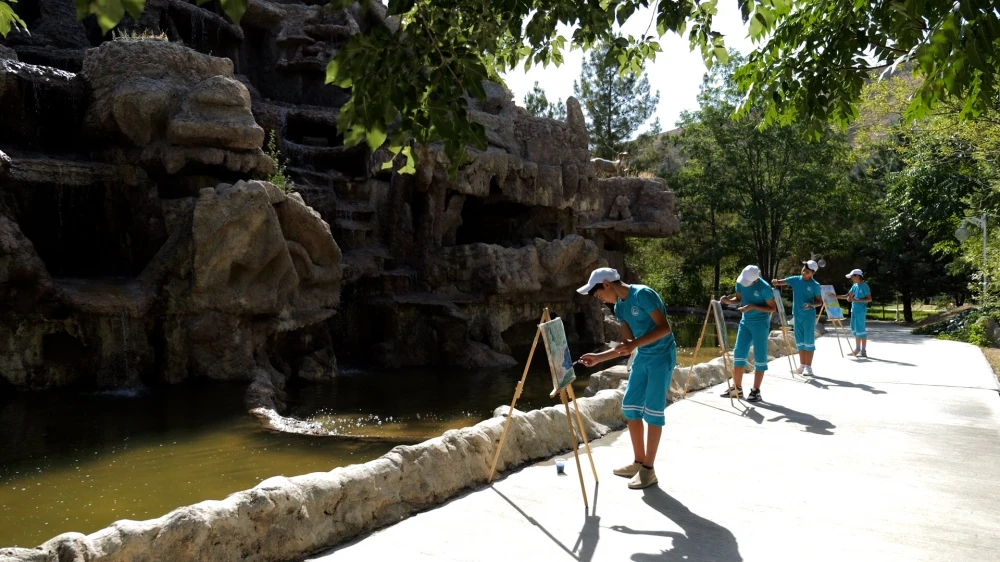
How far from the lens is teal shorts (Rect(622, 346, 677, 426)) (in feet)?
18.7

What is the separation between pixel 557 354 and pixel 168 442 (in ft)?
23.8

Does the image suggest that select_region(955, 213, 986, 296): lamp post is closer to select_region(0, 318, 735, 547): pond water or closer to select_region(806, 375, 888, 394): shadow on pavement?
select_region(806, 375, 888, 394): shadow on pavement

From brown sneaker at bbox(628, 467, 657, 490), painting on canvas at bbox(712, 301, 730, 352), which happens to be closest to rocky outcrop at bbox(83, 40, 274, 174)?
painting on canvas at bbox(712, 301, 730, 352)


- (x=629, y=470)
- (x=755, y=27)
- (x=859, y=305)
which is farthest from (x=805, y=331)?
(x=755, y=27)

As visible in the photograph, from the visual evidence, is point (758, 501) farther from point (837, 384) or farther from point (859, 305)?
point (859, 305)

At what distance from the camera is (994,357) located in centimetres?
1644

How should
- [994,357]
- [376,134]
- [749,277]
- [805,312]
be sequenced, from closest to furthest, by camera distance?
[376,134]
[749,277]
[805,312]
[994,357]

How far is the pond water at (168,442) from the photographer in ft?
26.0

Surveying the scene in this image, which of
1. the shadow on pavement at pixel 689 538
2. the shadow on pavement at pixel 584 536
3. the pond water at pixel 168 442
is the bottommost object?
the pond water at pixel 168 442

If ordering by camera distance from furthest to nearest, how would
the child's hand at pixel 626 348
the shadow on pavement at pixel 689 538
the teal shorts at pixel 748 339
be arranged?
1. the teal shorts at pixel 748 339
2. the child's hand at pixel 626 348
3. the shadow on pavement at pixel 689 538

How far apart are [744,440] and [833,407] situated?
266 cm

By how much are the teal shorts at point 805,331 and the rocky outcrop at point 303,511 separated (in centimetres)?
758

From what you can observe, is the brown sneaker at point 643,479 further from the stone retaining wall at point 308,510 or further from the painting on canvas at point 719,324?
the painting on canvas at point 719,324

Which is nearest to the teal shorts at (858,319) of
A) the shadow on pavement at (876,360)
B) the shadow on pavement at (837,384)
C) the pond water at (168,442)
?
the shadow on pavement at (876,360)
